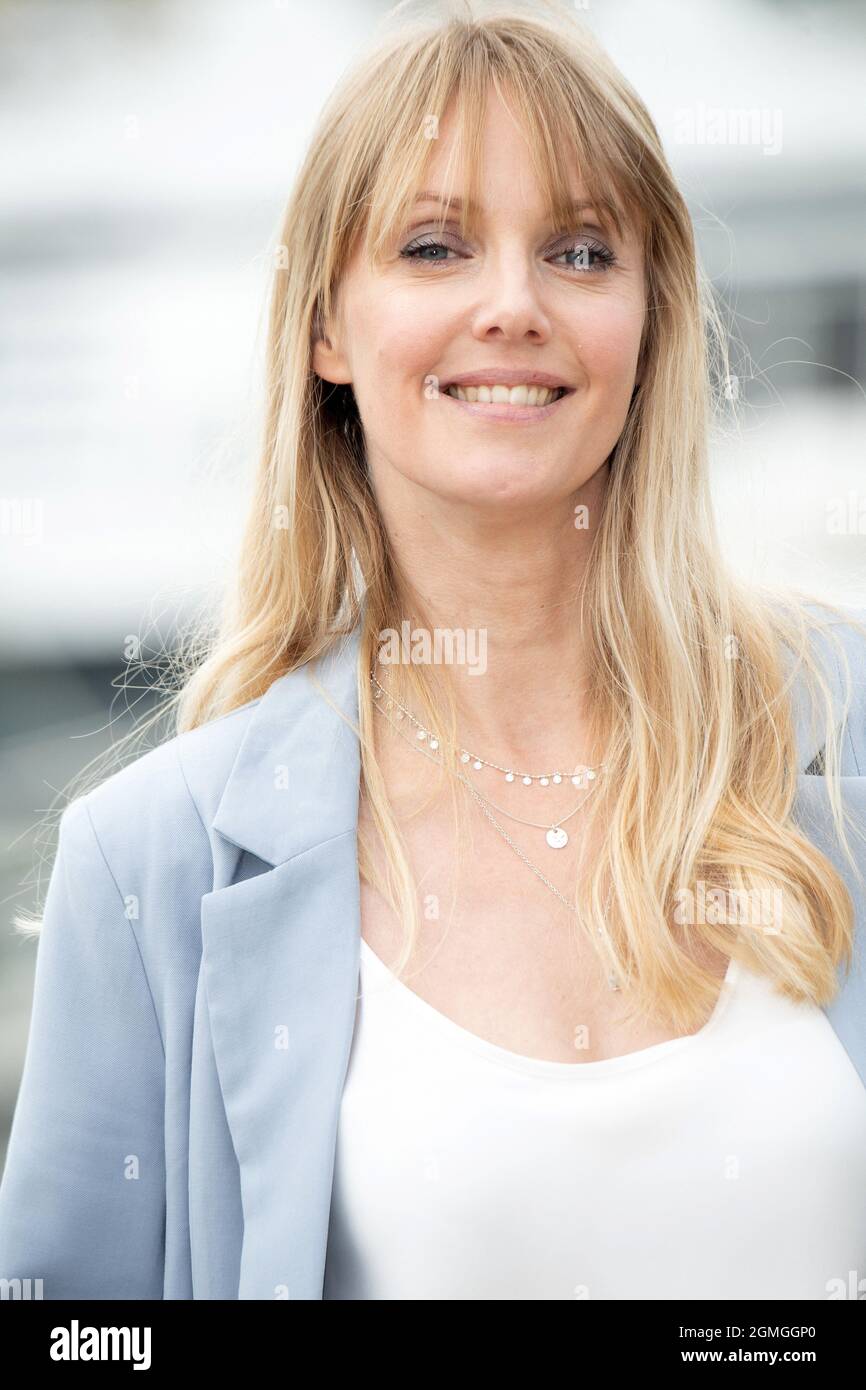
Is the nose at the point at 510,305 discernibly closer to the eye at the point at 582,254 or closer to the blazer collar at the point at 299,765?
the eye at the point at 582,254

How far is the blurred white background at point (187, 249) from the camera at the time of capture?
413cm

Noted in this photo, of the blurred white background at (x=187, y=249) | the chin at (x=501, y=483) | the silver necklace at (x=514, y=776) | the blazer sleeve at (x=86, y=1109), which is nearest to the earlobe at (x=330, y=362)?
the chin at (x=501, y=483)

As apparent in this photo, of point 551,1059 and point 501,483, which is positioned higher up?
point 501,483

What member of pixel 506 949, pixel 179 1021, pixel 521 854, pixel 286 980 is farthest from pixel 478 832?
pixel 179 1021

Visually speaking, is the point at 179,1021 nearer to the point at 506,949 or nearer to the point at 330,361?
the point at 506,949

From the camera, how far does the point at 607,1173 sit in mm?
1208

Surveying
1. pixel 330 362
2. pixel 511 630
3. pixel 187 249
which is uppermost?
pixel 187 249

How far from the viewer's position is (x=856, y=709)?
4.88 ft

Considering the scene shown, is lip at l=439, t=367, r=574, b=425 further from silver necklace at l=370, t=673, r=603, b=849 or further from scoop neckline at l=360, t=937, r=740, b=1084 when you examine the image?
scoop neckline at l=360, t=937, r=740, b=1084

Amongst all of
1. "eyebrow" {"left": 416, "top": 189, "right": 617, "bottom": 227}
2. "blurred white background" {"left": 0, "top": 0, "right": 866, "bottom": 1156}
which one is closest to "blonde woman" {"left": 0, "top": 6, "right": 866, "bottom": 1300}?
"eyebrow" {"left": 416, "top": 189, "right": 617, "bottom": 227}

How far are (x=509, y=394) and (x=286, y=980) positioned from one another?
64 cm

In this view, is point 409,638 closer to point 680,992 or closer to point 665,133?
point 680,992

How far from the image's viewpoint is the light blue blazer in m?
1.31
